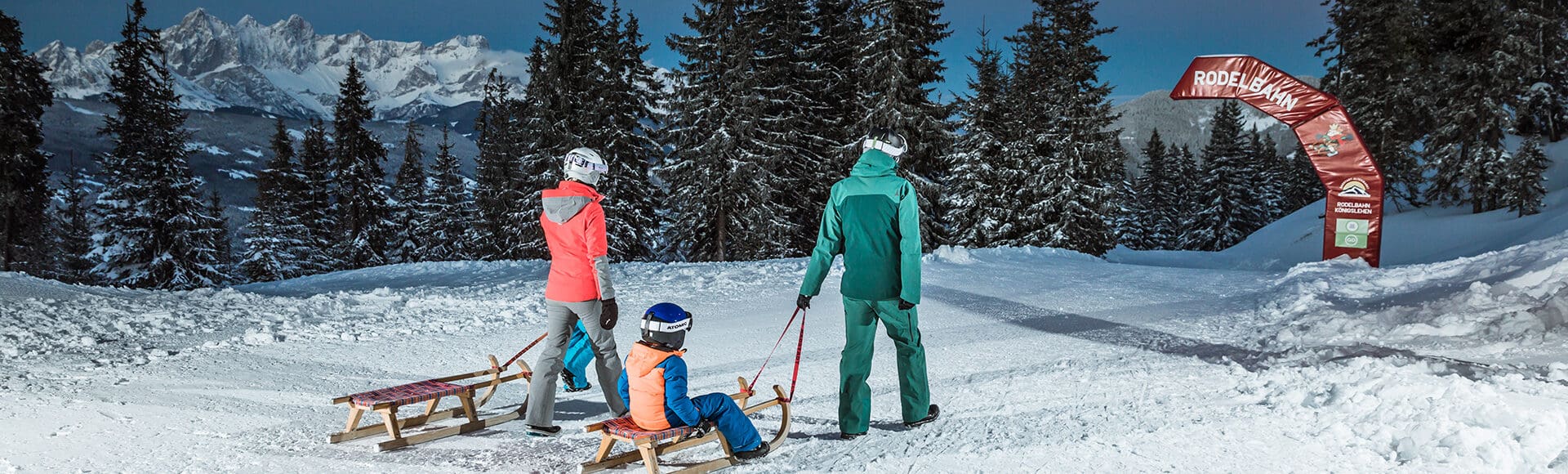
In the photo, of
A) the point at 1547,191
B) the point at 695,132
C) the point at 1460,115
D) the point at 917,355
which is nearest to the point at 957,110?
the point at 695,132

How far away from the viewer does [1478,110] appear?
920 inches

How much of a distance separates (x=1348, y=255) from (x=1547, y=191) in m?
14.4

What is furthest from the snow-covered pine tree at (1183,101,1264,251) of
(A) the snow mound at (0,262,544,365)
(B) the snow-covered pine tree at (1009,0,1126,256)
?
(A) the snow mound at (0,262,544,365)

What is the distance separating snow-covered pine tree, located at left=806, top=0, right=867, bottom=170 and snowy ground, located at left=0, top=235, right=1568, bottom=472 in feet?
59.5

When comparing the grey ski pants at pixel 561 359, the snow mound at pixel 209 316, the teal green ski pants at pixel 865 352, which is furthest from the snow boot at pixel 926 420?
the snow mound at pixel 209 316

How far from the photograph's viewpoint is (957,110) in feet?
109

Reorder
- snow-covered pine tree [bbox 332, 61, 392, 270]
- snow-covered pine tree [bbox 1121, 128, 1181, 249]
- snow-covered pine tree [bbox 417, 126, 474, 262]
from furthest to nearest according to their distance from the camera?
1. snow-covered pine tree [bbox 1121, 128, 1181, 249]
2. snow-covered pine tree [bbox 417, 126, 474, 262]
3. snow-covered pine tree [bbox 332, 61, 392, 270]

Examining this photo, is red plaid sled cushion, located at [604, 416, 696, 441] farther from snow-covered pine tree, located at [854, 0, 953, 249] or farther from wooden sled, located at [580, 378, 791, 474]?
snow-covered pine tree, located at [854, 0, 953, 249]

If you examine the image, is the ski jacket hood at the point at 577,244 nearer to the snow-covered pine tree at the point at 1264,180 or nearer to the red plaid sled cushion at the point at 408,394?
the red plaid sled cushion at the point at 408,394

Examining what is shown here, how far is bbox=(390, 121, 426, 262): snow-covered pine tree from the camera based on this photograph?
40.9 metres

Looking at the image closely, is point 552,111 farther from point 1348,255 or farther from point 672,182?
point 1348,255

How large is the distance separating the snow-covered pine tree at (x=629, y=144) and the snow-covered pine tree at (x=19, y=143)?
17918 millimetres

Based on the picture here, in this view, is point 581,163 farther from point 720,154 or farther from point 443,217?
point 443,217

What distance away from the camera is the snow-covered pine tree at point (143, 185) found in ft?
94.0
